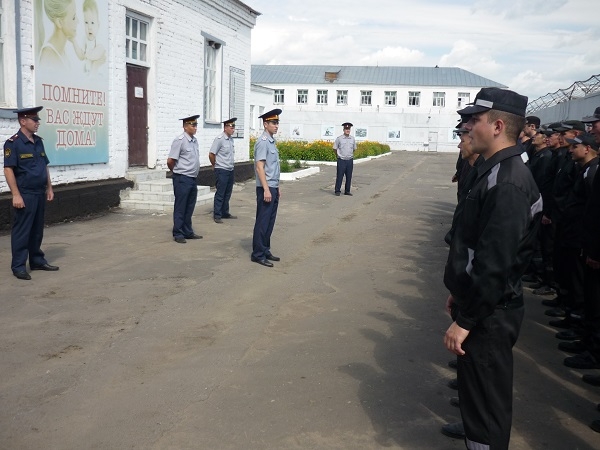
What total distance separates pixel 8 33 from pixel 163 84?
495 centimetres

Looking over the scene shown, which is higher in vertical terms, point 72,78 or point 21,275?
point 72,78

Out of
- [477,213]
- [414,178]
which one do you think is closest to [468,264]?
[477,213]

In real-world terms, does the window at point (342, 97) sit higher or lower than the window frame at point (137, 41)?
higher

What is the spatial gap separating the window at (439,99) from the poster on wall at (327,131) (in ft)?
36.5

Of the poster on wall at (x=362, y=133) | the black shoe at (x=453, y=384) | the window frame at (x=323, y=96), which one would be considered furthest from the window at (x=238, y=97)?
the window frame at (x=323, y=96)

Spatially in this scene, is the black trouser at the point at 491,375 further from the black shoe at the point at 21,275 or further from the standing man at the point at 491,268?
the black shoe at the point at 21,275

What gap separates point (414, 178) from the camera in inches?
949

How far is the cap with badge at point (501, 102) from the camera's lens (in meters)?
2.96

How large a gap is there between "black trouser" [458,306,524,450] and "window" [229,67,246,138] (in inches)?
628

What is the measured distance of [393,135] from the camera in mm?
60844

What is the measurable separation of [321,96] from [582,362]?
6274 centimetres

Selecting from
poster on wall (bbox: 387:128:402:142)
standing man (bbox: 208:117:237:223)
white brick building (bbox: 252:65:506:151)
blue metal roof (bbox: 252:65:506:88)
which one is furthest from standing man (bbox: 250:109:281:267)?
blue metal roof (bbox: 252:65:506:88)

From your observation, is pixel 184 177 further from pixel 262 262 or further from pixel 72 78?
pixel 72 78

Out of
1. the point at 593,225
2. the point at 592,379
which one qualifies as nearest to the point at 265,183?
the point at 593,225
